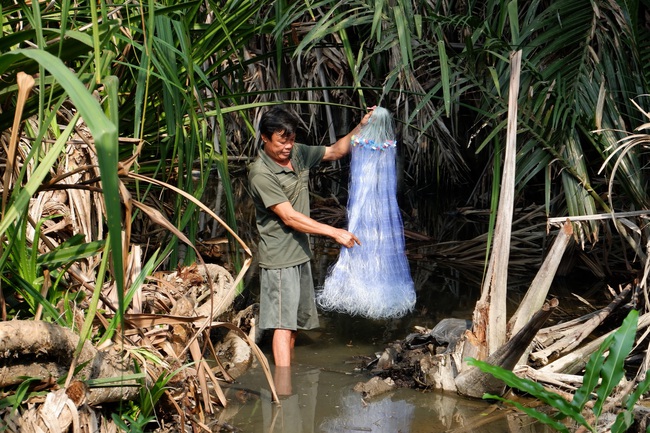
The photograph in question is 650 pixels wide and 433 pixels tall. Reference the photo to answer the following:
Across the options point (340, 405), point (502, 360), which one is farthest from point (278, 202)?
point (502, 360)

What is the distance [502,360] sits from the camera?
141 inches

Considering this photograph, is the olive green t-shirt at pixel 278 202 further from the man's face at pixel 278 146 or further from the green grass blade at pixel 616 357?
the green grass blade at pixel 616 357

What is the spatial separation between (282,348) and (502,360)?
126 cm

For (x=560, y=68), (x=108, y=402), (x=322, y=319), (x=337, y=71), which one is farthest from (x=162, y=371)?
(x=337, y=71)

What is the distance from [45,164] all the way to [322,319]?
309 cm

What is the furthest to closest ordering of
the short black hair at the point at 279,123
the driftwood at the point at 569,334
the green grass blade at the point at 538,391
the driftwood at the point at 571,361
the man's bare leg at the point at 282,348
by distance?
the man's bare leg at the point at 282,348, the short black hair at the point at 279,123, the driftwood at the point at 569,334, the driftwood at the point at 571,361, the green grass blade at the point at 538,391

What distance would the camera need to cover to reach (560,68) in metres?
4.54

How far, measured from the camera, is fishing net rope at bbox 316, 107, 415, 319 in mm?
4219

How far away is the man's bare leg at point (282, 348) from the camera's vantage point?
14.1 ft

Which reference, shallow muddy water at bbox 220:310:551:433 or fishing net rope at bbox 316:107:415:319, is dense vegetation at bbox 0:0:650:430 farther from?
shallow muddy water at bbox 220:310:551:433

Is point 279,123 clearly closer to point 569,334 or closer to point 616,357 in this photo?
point 569,334

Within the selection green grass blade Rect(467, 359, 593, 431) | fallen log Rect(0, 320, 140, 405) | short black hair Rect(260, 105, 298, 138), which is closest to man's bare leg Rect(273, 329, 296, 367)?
short black hair Rect(260, 105, 298, 138)

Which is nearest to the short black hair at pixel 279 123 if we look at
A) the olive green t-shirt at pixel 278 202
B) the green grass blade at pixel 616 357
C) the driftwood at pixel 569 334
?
the olive green t-shirt at pixel 278 202

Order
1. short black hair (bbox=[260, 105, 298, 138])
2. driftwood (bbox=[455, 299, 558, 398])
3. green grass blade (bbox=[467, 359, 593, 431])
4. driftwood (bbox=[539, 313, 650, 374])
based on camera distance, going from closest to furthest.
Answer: green grass blade (bbox=[467, 359, 593, 431]), driftwood (bbox=[455, 299, 558, 398]), driftwood (bbox=[539, 313, 650, 374]), short black hair (bbox=[260, 105, 298, 138])
